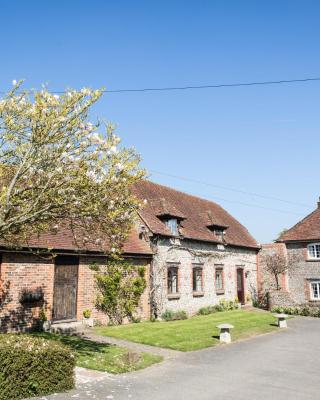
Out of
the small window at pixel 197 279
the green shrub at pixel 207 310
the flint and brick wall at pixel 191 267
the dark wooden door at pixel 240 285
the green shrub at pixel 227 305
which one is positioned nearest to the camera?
the flint and brick wall at pixel 191 267

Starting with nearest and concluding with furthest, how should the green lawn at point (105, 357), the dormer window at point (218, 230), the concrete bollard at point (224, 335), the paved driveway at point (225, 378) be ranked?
1. the paved driveway at point (225, 378)
2. the green lawn at point (105, 357)
3. the concrete bollard at point (224, 335)
4. the dormer window at point (218, 230)

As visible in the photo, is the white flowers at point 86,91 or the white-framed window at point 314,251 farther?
the white-framed window at point 314,251

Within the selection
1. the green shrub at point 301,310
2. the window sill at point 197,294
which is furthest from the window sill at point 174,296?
the green shrub at point 301,310

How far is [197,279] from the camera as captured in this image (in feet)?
84.5

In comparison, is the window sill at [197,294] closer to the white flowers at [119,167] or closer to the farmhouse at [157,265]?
the farmhouse at [157,265]

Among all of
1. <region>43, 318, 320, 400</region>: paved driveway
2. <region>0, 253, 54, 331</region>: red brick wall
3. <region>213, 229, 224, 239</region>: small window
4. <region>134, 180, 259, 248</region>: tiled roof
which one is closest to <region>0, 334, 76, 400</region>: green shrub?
<region>43, 318, 320, 400</region>: paved driveway

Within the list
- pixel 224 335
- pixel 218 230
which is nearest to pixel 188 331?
pixel 224 335

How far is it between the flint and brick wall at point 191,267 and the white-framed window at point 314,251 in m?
4.50

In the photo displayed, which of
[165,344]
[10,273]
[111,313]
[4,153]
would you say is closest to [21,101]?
[4,153]

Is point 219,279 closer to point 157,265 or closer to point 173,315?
point 173,315

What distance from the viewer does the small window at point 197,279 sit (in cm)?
2545

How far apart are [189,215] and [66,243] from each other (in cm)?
1200

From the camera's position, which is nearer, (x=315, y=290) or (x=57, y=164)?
(x=57, y=164)

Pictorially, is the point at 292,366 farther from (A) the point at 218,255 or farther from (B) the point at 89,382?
(A) the point at 218,255
